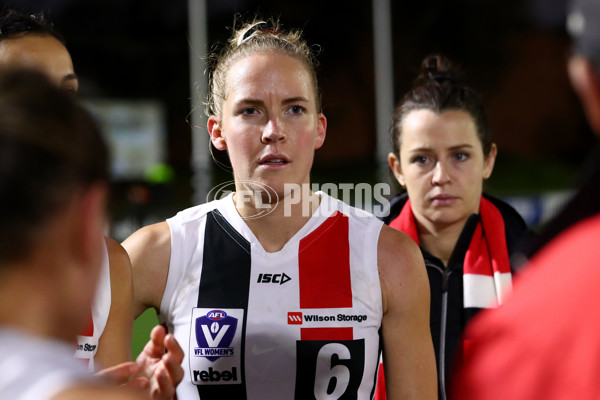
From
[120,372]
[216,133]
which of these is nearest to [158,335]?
[120,372]

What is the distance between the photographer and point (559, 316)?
916 millimetres

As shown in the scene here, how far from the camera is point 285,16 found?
64.0ft

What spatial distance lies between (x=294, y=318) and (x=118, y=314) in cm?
52

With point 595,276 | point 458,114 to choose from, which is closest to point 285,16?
point 458,114

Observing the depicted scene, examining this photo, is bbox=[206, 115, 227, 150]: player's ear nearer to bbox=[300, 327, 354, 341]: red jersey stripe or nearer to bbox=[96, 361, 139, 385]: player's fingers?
bbox=[300, 327, 354, 341]: red jersey stripe

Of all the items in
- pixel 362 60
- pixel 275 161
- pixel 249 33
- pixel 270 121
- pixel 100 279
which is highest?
pixel 362 60

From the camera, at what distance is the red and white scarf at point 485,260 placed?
9.30 ft

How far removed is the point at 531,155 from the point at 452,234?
17848mm

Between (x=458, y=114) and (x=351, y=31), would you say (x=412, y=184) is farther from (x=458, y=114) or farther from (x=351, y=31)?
(x=351, y=31)

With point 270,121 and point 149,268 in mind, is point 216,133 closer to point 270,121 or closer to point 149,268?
point 270,121

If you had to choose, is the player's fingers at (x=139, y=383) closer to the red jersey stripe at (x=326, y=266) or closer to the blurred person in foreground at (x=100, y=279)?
the blurred person in foreground at (x=100, y=279)

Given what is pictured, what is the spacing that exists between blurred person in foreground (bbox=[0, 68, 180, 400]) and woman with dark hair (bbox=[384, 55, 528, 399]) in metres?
1.90

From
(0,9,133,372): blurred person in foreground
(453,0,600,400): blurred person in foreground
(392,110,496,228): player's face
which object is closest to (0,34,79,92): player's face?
(0,9,133,372): blurred person in foreground

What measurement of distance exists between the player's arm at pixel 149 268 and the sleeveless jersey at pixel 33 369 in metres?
1.27
